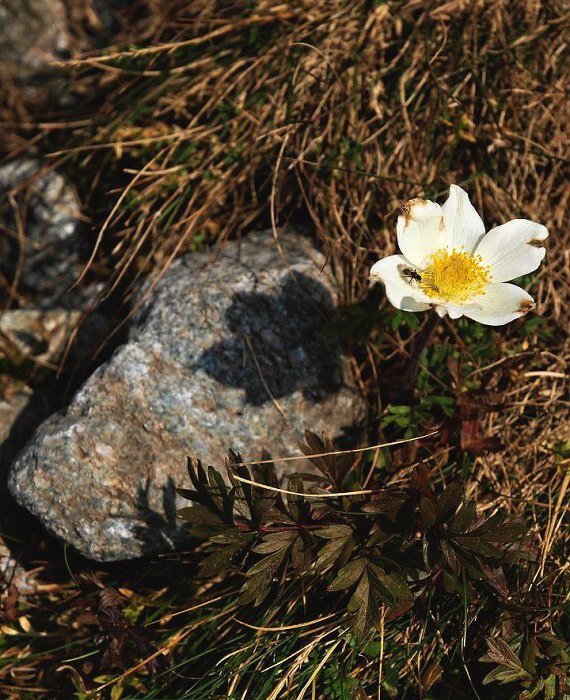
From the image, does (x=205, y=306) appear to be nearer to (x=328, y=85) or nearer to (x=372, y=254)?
(x=372, y=254)

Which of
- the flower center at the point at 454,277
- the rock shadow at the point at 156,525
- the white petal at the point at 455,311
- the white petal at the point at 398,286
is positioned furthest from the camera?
the rock shadow at the point at 156,525

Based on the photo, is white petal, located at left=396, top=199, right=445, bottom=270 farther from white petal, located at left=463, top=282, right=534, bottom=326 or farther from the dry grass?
the dry grass

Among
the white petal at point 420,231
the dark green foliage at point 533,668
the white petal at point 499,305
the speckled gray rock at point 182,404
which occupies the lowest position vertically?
the dark green foliage at point 533,668

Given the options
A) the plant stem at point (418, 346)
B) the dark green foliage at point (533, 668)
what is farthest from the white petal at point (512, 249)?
the dark green foliage at point (533, 668)

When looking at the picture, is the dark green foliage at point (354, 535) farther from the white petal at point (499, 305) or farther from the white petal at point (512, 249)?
the white petal at point (512, 249)

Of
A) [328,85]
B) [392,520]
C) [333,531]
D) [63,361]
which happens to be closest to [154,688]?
[333,531]

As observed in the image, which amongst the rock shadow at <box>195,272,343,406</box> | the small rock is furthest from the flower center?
the small rock
